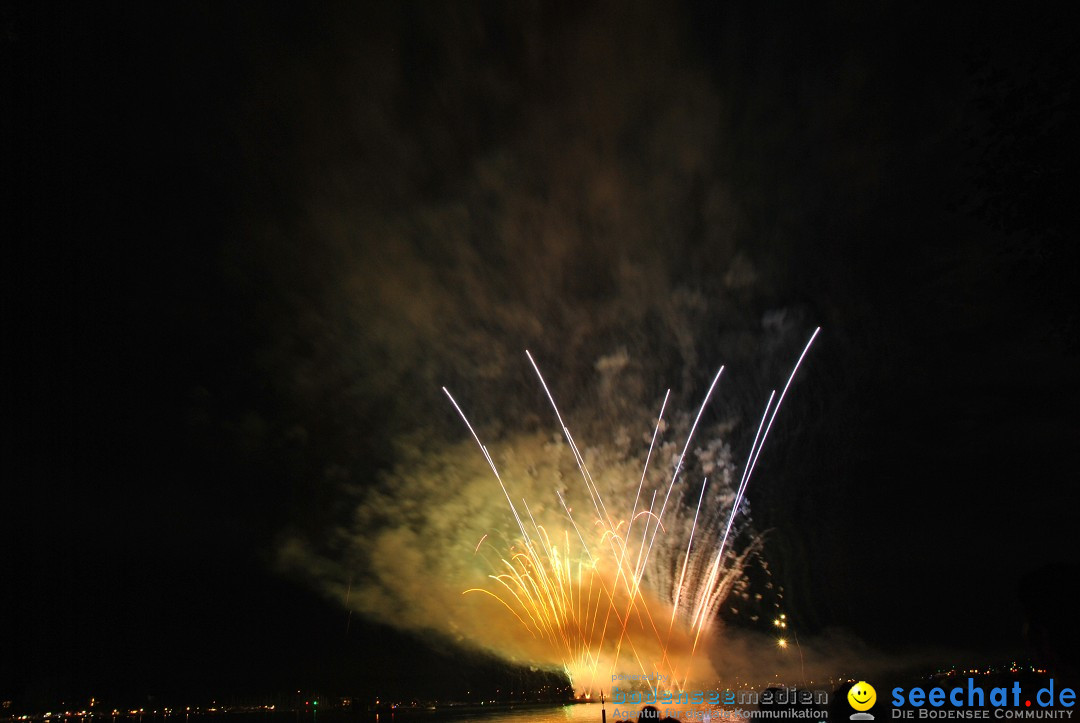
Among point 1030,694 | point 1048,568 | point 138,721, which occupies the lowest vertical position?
point 138,721

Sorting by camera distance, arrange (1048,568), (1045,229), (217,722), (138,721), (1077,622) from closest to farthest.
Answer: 1. (1077,622)
2. (1048,568)
3. (1045,229)
4. (217,722)
5. (138,721)

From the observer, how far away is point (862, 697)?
565cm

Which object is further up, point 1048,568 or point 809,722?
point 1048,568

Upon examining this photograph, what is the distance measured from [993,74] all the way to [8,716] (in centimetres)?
25877

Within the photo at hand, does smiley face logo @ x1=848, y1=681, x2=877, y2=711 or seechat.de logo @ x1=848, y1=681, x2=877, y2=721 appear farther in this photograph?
smiley face logo @ x1=848, y1=681, x2=877, y2=711

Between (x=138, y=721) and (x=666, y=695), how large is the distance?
595ft

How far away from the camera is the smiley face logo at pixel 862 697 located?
18.1 ft

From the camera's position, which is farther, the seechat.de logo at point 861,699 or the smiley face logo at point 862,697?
the smiley face logo at point 862,697

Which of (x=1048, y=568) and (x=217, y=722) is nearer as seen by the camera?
(x=1048, y=568)

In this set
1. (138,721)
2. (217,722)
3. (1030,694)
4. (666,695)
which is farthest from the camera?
(138,721)

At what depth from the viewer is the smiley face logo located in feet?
18.1

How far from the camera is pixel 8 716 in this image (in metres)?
179

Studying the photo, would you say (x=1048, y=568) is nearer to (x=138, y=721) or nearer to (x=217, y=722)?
(x=217, y=722)

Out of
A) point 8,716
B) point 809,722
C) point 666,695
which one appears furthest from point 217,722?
point 809,722
